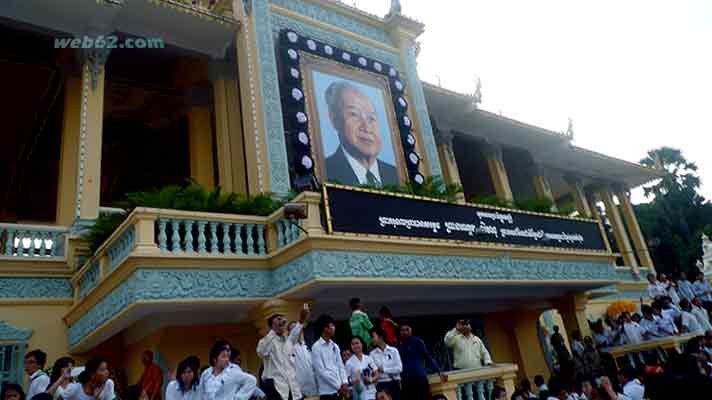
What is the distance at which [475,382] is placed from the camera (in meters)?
6.79

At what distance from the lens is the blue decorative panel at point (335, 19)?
477 inches

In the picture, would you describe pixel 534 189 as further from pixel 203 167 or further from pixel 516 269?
pixel 203 167

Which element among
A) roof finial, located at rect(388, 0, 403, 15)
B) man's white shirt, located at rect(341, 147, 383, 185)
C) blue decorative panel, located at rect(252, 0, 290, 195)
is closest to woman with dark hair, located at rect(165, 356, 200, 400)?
blue decorative panel, located at rect(252, 0, 290, 195)

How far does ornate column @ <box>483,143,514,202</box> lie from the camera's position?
18875 mm

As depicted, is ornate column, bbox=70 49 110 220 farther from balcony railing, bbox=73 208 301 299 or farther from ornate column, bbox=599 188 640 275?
ornate column, bbox=599 188 640 275

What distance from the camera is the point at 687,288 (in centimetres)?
1571

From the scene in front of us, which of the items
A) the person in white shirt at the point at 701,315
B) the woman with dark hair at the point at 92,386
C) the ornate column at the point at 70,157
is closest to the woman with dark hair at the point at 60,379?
the woman with dark hair at the point at 92,386

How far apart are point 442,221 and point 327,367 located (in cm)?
400

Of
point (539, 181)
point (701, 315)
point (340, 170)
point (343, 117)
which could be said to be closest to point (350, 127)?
point (343, 117)

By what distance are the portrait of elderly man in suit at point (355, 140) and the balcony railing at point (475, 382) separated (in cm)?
503

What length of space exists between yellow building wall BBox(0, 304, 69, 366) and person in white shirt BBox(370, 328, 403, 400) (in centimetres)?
568

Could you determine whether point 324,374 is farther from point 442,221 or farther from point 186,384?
point 442,221

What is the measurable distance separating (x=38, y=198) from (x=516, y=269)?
49.9ft

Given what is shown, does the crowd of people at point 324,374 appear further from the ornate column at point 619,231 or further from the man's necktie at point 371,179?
the ornate column at point 619,231
